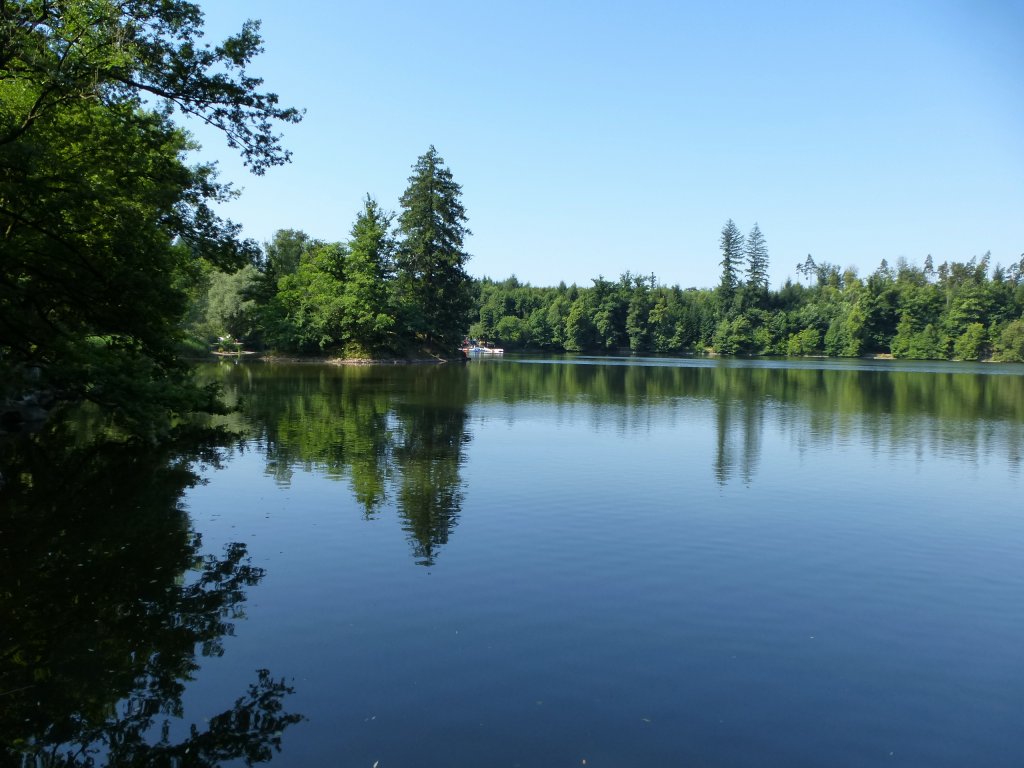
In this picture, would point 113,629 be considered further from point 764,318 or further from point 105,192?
point 764,318

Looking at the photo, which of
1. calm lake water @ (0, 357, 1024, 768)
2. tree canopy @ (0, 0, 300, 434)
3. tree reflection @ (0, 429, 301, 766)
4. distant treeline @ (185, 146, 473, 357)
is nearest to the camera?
tree reflection @ (0, 429, 301, 766)

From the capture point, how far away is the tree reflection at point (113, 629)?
6434 millimetres

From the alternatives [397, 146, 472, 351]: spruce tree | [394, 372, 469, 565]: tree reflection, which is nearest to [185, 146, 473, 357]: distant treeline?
[397, 146, 472, 351]: spruce tree

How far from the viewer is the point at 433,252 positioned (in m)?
79.1

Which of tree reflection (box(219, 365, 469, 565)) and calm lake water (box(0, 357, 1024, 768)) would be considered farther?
tree reflection (box(219, 365, 469, 565))

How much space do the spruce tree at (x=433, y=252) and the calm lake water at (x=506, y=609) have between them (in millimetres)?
58213

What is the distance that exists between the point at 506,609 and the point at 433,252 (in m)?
72.0

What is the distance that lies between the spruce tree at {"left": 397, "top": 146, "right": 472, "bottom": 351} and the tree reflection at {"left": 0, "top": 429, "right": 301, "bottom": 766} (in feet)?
209

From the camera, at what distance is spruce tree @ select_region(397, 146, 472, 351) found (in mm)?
78375

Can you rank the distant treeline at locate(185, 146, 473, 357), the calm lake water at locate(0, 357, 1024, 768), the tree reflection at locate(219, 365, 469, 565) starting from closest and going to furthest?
the calm lake water at locate(0, 357, 1024, 768) → the tree reflection at locate(219, 365, 469, 565) → the distant treeline at locate(185, 146, 473, 357)

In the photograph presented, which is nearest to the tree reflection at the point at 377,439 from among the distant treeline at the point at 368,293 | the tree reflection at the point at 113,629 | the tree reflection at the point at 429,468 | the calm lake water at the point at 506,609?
the tree reflection at the point at 429,468

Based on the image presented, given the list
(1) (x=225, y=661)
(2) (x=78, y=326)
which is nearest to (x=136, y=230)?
(2) (x=78, y=326)

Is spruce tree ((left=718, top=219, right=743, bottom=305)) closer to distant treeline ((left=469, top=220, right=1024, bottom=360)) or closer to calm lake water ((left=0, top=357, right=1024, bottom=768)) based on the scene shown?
distant treeline ((left=469, top=220, right=1024, bottom=360))

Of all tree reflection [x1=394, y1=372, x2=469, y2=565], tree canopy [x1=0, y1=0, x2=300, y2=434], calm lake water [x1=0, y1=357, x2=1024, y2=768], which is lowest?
calm lake water [x1=0, y1=357, x2=1024, y2=768]
